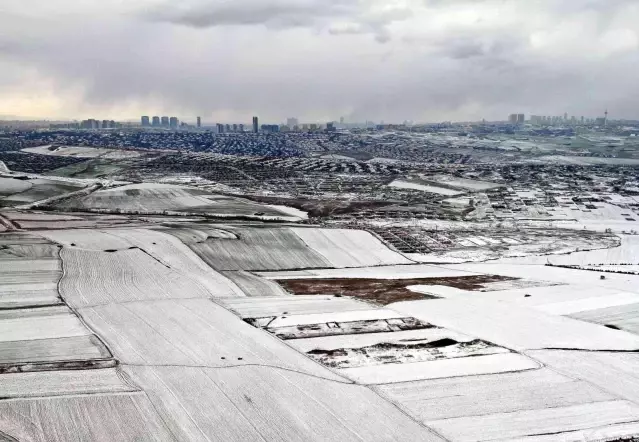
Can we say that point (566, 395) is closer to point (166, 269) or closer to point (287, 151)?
point (166, 269)

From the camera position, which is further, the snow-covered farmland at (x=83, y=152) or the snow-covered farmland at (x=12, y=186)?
the snow-covered farmland at (x=83, y=152)

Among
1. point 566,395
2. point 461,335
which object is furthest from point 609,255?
point 566,395

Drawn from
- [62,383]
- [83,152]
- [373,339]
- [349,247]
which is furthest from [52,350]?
[83,152]

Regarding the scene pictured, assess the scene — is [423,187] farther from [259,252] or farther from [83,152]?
[83,152]

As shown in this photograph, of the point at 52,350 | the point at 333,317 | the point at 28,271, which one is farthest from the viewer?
the point at 28,271

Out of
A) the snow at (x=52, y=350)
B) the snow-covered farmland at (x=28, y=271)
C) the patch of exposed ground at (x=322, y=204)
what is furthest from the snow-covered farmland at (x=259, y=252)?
the patch of exposed ground at (x=322, y=204)

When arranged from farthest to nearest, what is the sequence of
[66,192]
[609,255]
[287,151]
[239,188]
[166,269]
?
[287,151], [239,188], [66,192], [609,255], [166,269]

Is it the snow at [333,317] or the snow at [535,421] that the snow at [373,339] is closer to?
the snow at [333,317]
